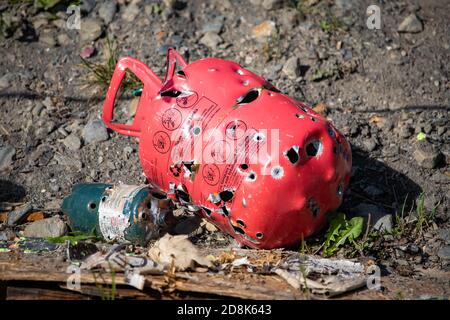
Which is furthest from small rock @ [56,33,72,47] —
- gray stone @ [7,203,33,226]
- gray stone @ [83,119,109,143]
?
gray stone @ [7,203,33,226]

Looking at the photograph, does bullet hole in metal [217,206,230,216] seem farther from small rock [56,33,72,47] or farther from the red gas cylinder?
small rock [56,33,72,47]

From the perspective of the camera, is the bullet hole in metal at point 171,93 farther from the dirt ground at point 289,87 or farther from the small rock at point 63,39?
the small rock at point 63,39

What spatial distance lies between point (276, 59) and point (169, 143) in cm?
149

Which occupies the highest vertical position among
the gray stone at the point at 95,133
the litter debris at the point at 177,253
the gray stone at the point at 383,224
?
the gray stone at the point at 95,133

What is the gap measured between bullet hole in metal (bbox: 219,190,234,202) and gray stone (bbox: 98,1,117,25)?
7.11 feet

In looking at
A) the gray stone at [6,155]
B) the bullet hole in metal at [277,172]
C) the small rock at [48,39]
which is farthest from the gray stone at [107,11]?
the bullet hole in metal at [277,172]

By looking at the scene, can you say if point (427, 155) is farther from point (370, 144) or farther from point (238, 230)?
point (238, 230)

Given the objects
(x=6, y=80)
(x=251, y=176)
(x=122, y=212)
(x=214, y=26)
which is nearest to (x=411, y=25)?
(x=214, y=26)

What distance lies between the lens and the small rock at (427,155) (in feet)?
12.4

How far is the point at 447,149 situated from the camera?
3.89m

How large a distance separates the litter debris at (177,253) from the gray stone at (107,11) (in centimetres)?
217

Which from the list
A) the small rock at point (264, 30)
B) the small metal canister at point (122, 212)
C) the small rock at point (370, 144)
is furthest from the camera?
the small rock at point (264, 30)

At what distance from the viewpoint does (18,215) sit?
3604mm

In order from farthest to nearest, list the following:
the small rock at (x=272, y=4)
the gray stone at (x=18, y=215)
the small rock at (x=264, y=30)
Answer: the small rock at (x=272, y=4)
the small rock at (x=264, y=30)
the gray stone at (x=18, y=215)
